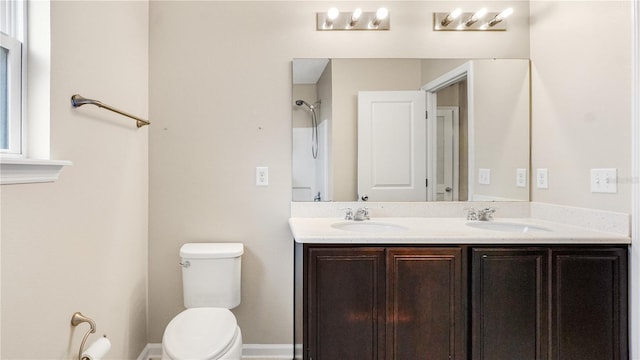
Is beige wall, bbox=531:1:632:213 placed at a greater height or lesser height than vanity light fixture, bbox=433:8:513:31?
lesser

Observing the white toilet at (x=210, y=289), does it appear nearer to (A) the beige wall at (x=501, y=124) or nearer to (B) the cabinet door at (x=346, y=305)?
(B) the cabinet door at (x=346, y=305)

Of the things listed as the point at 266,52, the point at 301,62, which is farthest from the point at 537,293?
the point at 266,52

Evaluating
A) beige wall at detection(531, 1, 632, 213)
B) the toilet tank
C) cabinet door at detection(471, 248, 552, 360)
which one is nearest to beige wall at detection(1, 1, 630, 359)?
beige wall at detection(531, 1, 632, 213)

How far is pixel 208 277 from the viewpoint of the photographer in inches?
74.1

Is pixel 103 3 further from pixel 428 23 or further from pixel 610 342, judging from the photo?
pixel 610 342

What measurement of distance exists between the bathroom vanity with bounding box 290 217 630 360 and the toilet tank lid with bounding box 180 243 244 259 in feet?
1.92

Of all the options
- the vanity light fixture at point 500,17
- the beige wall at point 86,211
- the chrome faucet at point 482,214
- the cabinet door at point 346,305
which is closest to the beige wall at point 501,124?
the chrome faucet at point 482,214

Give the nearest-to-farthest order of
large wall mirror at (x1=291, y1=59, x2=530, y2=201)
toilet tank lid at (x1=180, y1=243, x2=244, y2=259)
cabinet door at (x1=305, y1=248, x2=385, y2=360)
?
cabinet door at (x1=305, y1=248, x2=385, y2=360) < toilet tank lid at (x1=180, y1=243, x2=244, y2=259) < large wall mirror at (x1=291, y1=59, x2=530, y2=201)

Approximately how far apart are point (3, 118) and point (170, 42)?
121 cm

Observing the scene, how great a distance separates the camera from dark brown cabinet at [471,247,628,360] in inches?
60.4

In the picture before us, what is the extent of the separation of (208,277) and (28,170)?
108 cm

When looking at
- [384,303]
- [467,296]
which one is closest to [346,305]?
[384,303]

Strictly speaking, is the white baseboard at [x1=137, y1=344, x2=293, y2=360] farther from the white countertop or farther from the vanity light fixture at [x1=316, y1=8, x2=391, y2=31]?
the vanity light fixture at [x1=316, y1=8, x2=391, y2=31]

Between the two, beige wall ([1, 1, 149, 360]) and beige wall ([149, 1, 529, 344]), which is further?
beige wall ([149, 1, 529, 344])
